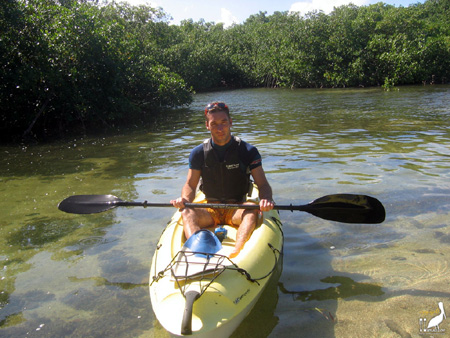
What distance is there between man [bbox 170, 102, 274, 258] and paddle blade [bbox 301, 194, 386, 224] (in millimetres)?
540

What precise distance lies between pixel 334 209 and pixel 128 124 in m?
11.6

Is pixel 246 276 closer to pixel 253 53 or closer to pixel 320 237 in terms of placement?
pixel 320 237

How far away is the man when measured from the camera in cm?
392

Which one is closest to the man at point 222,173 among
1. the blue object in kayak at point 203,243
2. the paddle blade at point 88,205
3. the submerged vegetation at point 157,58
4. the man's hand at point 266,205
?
the man's hand at point 266,205

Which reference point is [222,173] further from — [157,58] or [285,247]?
[157,58]

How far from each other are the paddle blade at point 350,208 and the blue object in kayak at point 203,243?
1.09 metres

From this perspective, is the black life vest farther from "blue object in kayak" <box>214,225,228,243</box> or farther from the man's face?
"blue object in kayak" <box>214,225,228,243</box>

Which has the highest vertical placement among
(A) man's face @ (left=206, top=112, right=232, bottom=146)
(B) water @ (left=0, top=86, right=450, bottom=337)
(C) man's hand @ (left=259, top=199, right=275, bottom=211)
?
(A) man's face @ (left=206, top=112, right=232, bottom=146)

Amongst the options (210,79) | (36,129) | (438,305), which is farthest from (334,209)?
(210,79)

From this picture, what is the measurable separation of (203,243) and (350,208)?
5.25 ft

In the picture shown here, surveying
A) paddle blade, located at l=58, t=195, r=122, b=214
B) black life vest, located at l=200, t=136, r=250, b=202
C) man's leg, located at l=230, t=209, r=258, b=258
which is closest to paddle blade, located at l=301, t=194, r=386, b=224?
man's leg, located at l=230, t=209, r=258, b=258

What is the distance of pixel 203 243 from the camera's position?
3232 millimetres

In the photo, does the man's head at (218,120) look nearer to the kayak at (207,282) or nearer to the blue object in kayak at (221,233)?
the blue object in kayak at (221,233)

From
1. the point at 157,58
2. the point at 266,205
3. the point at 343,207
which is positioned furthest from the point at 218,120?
the point at 157,58
